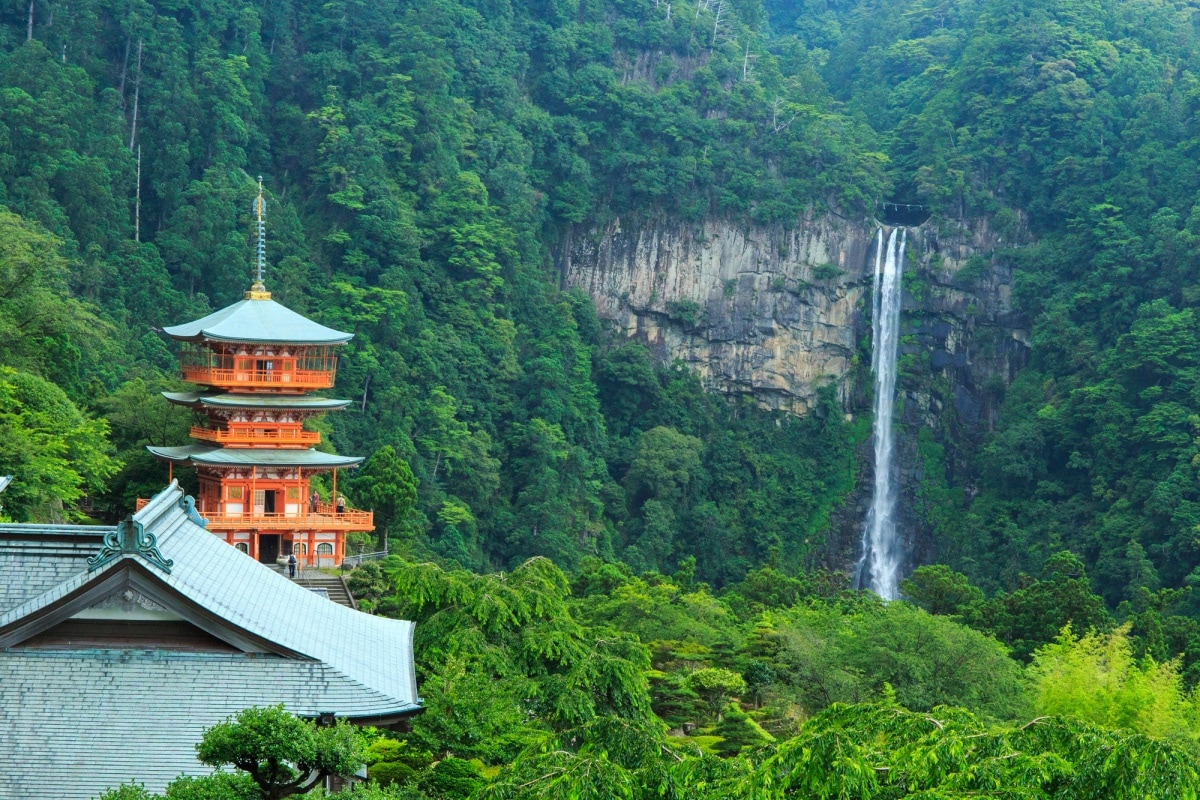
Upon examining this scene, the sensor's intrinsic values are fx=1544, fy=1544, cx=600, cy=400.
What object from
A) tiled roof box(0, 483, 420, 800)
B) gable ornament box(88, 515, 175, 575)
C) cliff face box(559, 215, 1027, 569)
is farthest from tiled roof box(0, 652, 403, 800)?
cliff face box(559, 215, 1027, 569)

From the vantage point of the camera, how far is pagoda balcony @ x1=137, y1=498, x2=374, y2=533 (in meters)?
31.9

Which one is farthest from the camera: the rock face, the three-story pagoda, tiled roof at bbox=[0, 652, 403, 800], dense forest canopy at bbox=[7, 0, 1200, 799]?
the rock face

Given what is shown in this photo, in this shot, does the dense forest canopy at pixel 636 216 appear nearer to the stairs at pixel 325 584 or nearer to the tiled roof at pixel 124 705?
the stairs at pixel 325 584

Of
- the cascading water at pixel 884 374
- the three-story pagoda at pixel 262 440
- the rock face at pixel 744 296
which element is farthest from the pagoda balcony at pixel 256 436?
the cascading water at pixel 884 374

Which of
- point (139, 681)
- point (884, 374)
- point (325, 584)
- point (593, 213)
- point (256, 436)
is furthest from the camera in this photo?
point (884, 374)

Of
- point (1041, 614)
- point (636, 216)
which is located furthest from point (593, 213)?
point (1041, 614)

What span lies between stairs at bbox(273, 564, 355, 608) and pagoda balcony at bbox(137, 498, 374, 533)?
1379 mm

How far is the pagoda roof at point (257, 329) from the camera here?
3239 cm

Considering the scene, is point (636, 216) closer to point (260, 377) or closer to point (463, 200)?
point (463, 200)

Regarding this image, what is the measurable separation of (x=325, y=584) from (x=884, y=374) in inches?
1503

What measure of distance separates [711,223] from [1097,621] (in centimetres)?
3107

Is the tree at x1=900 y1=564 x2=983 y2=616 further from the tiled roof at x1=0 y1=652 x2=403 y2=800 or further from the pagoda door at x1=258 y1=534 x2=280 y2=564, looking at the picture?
the tiled roof at x1=0 y1=652 x2=403 y2=800

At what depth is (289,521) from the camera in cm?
Result: 3222

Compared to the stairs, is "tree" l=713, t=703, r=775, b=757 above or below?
above
